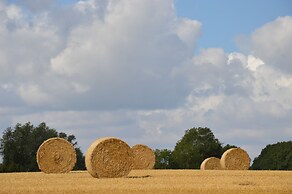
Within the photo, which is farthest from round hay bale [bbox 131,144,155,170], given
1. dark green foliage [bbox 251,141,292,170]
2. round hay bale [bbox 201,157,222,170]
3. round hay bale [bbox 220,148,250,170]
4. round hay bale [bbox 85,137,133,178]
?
round hay bale [bbox 85,137,133,178]

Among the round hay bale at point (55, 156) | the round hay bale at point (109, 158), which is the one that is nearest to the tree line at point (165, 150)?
the round hay bale at point (55, 156)

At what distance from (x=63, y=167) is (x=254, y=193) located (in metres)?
15.0

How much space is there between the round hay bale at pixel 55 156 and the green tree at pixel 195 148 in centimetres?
2312

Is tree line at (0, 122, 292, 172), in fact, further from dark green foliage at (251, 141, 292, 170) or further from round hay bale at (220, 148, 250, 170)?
round hay bale at (220, 148, 250, 170)

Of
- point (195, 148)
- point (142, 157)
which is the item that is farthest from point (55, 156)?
point (195, 148)

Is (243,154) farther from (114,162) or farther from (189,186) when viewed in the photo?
(189,186)

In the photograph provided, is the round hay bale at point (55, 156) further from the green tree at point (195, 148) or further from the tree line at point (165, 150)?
the green tree at point (195, 148)

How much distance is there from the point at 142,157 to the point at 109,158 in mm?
11990

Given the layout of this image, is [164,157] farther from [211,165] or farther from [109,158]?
[109,158]

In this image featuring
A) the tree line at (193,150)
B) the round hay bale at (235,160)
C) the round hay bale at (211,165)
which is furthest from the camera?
the tree line at (193,150)

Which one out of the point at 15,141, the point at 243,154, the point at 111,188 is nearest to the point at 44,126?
the point at 15,141

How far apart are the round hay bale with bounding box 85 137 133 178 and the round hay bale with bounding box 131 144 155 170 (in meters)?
11.4

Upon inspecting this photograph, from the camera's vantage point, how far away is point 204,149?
53.7 metres

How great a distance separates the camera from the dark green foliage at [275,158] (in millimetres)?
43062
